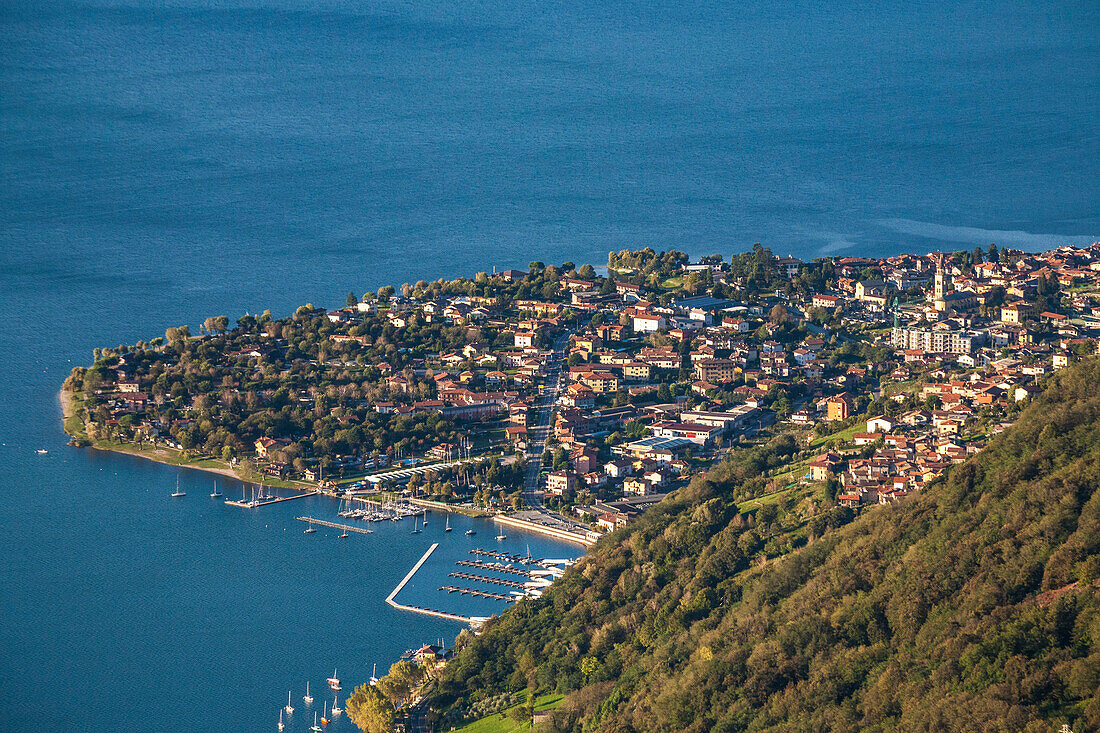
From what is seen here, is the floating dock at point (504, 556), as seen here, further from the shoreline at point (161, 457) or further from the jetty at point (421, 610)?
the shoreline at point (161, 457)

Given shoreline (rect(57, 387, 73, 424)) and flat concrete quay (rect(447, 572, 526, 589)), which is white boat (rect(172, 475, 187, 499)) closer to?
shoreline (rect(57, 387, 73, 424))

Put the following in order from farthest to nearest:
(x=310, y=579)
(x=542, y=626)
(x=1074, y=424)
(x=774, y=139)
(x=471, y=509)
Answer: (x=774, y=139) → (x=471, y=509) → (x=310, y=579) → (x=542, y=626) → (x=1074, y=424)

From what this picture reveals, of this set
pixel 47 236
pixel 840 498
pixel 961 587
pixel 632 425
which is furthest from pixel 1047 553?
pixel 47 236

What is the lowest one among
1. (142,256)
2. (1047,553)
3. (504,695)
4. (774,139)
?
(504,695)

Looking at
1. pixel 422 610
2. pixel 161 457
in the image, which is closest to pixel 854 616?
pixel 422 610

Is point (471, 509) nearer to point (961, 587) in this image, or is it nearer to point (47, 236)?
point (961, 587)

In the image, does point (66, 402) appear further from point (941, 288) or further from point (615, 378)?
point (941, 288)

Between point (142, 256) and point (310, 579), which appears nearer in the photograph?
point (310, 579)

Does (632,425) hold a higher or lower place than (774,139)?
lower
